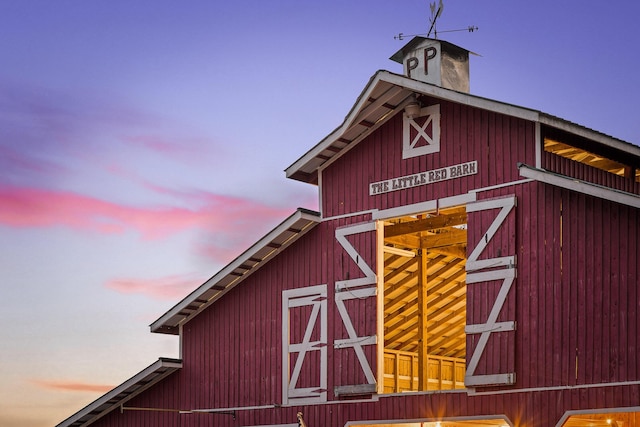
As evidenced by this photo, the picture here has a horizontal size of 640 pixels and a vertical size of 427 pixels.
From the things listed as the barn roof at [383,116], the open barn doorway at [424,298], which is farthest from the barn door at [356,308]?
the barn roof at [383,116]

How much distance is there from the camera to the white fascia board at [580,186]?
20375mm

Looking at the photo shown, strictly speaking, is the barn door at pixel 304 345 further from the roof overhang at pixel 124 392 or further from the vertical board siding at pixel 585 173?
the vertical board siding at pixel 585 173

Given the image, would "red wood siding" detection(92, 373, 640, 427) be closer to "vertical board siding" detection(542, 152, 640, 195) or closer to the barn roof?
"vertical board siding" detection(542, 152, 640, 195)

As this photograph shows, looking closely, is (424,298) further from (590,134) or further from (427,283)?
(590,134)

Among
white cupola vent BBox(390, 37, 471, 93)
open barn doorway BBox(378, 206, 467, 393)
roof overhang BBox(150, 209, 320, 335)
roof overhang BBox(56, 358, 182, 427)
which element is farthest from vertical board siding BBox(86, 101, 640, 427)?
white cupola vent BBox(390, 37, 471, 93)

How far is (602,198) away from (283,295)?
9.31 metres

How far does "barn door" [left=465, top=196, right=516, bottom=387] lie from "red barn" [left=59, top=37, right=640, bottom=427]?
33 millimetres

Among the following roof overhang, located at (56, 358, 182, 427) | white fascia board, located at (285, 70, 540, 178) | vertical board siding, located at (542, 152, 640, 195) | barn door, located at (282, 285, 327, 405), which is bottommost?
Result: roof overhang, located at (56, 358, 182, 427)

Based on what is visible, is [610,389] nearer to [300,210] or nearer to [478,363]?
[478,363]

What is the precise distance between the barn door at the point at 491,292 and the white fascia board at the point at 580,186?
819mm

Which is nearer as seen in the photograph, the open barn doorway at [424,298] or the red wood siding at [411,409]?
the red wood siding at [411,409]

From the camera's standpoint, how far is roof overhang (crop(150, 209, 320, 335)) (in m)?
26.7

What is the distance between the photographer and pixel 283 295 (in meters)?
27.4

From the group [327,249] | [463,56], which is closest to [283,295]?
[327,249]
